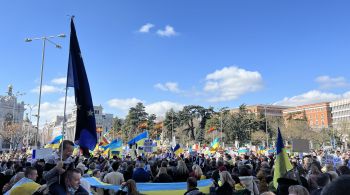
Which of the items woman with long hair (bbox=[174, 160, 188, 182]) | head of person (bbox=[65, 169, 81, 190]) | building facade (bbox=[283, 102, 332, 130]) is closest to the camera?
head of person (bbox=[65, 169, 81, 190])

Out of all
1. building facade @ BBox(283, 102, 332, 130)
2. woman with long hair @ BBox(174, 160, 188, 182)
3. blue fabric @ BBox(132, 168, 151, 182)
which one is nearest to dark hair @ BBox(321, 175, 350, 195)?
blue fabric @ BBox(132, 168, 151, 182)

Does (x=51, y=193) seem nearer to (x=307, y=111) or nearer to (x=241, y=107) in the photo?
(x=241, y=107)

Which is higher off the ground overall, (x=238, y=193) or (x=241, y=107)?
(x=241, y=107)

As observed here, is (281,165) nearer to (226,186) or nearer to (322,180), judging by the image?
(226,186)

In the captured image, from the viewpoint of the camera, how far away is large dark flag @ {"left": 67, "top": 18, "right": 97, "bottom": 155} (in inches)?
246

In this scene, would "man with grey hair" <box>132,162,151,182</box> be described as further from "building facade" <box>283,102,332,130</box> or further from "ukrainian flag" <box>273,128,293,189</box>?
"building facade" <box>283,102,332,130</box>

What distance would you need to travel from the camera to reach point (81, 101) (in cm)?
634

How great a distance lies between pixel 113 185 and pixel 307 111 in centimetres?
16474

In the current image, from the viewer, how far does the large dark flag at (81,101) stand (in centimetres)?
624

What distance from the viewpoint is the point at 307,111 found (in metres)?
160

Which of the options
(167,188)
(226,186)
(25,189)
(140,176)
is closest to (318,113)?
(140,176)

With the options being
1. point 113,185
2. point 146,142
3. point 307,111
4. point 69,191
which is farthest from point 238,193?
point 307,111

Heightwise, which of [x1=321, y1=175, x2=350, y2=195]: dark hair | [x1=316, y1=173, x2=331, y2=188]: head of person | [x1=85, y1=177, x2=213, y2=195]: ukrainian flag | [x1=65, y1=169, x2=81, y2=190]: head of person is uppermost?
[x1=321, y1=175, x2=350, y2=195]: dark hair

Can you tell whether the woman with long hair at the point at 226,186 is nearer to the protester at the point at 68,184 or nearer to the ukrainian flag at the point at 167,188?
the ukrainian flag at the point at 167,188
